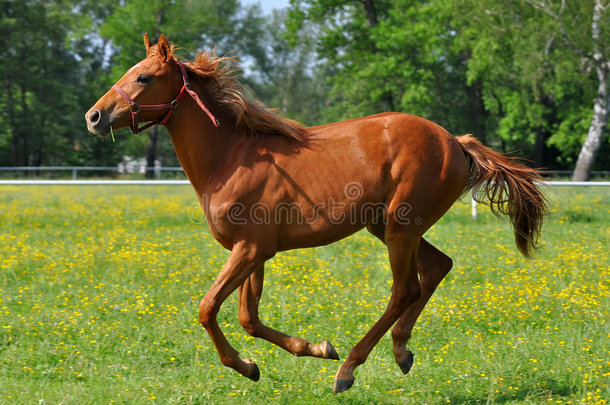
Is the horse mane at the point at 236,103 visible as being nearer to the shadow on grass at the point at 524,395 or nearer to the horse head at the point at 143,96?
the horse head at the point at 143,96

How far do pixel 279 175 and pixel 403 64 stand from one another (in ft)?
83.7

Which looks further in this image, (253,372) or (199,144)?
(199,144)

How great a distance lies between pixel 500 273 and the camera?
728 cm

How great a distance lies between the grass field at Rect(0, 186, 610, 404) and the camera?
4336mm

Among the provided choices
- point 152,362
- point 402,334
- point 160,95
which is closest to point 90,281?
point 152,362

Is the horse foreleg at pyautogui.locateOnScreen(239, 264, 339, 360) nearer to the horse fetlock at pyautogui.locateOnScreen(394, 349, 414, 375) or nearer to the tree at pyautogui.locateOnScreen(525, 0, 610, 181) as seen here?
the horse fetlock at pyautogui.locateOnScreen(394, 349, 414, 375)

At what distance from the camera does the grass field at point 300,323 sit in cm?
434

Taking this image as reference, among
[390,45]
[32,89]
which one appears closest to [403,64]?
[390,45]

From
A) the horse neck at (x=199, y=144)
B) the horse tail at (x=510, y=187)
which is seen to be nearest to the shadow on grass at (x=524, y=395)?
the horse tail at (x=510, y=187)

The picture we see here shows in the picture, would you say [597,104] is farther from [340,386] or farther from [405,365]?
[340,386]

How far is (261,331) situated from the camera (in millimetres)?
4266

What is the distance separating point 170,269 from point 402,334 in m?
3.82

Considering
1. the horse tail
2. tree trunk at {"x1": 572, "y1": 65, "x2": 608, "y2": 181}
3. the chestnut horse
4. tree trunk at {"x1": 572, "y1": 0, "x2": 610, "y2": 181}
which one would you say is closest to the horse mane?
the chestnut horse

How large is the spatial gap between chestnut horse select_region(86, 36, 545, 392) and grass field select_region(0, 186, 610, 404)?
52 cm
